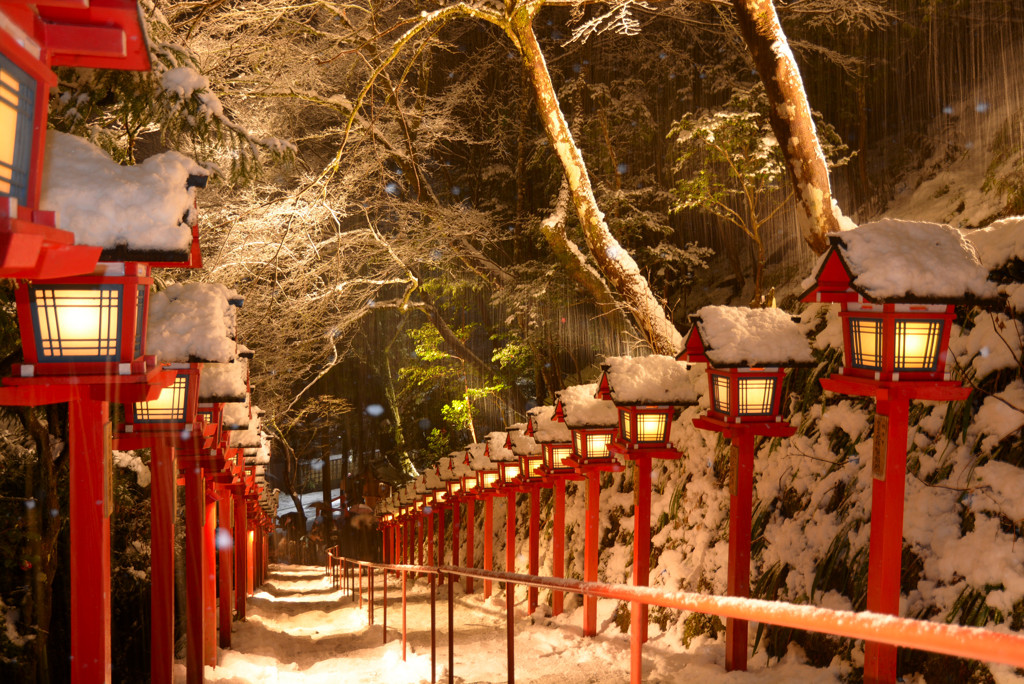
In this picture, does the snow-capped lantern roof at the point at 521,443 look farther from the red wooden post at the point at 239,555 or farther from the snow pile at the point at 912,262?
the snow pile at the point at 912,262

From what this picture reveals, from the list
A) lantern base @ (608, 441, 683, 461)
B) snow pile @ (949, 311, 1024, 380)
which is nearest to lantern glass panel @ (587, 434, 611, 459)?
lantern base @ (608, 441, 683, 461)

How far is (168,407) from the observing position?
6375mm

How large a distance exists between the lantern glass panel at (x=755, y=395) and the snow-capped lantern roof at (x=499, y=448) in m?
8.12

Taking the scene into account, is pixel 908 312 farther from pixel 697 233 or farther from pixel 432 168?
pixel 432 168

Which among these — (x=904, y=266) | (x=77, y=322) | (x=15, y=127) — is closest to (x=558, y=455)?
(x=904, y=266)

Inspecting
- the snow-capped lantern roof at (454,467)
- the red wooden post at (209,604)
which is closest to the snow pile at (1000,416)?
the red wooden post at (209,604)

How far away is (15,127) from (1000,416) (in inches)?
256

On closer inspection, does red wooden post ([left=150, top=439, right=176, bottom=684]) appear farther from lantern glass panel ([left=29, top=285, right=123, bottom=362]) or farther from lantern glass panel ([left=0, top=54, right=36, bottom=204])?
lantern glass panel ([left=0, top=54, right=36, bottom=204])

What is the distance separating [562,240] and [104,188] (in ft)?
32.8

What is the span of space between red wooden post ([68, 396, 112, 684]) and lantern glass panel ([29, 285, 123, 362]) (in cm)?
33

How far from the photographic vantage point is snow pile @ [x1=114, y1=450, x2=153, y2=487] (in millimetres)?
10445

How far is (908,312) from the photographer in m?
4.96

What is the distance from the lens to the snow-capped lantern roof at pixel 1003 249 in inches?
250

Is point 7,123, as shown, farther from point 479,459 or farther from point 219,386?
point 479,459
